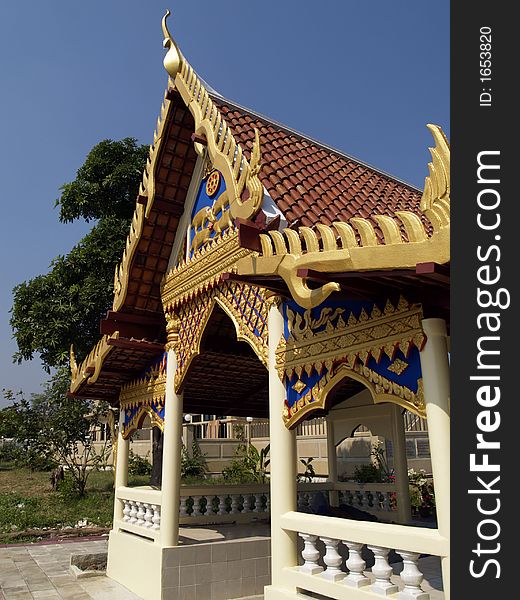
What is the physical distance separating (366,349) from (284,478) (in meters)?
1.36

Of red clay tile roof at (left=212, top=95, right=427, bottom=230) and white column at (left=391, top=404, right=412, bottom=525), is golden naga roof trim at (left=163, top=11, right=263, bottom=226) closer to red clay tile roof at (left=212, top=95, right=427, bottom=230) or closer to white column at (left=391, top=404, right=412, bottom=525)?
red clay tile roof at (left=212, top=95, right=427, bottom=230)

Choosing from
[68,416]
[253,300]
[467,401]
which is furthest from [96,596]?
[68,416]

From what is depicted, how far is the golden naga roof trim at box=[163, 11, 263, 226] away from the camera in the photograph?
4570mm

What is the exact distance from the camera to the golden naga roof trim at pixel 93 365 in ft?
23.0

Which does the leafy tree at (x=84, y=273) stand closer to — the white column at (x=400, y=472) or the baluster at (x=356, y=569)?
the white column at (x=400, y=472)

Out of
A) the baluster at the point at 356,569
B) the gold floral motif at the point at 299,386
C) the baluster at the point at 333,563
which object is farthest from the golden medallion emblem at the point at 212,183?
the baluster at the point at 356,569

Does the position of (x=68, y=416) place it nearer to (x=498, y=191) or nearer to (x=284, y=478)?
(x=284, y=478)

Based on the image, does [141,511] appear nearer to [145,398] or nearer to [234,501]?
[234,501]

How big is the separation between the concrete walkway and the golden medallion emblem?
15.6ft

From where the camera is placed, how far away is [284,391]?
4559 mm

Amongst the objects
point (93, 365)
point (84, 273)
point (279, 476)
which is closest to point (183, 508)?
point (93, 365)

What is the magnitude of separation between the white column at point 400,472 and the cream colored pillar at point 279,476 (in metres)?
2.89

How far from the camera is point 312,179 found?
554 centimetres

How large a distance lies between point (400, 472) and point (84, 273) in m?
10.7
